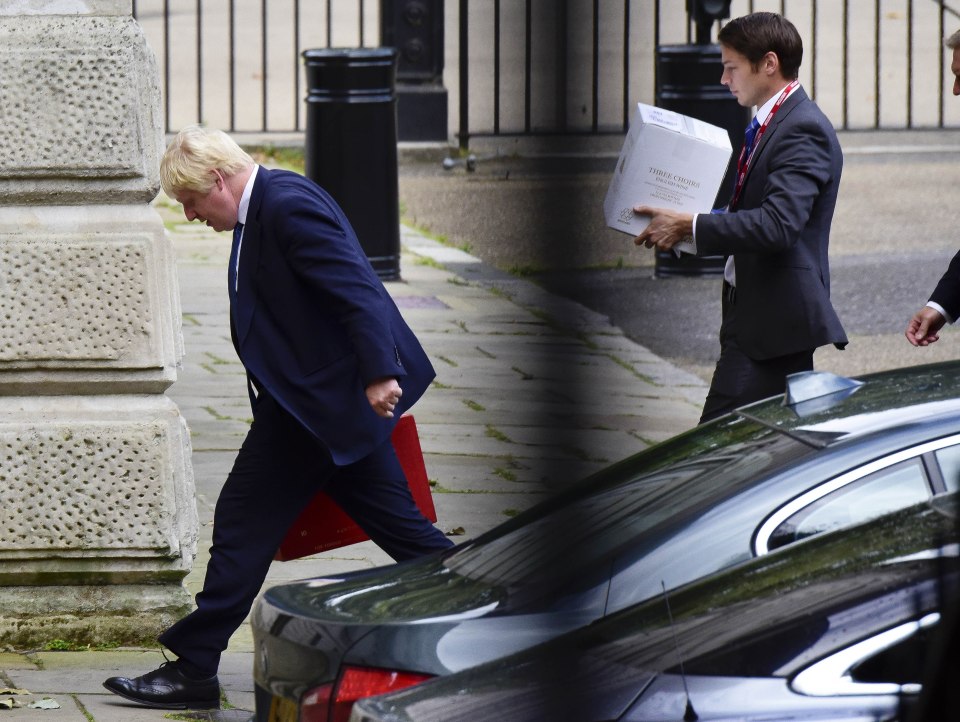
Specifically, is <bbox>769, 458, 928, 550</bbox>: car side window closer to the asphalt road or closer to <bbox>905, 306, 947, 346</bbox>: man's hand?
the asphalt road

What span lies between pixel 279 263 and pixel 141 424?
95 cm

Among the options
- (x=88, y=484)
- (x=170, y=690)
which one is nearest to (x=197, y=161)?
(x=88, y=484)

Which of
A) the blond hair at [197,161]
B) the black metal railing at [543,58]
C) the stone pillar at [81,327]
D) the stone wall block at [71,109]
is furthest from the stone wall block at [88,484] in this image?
the black metal railing at [543,58]

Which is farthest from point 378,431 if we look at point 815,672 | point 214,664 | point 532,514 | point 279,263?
point 532,514

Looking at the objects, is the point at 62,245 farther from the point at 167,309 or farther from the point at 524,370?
the point at 524,370

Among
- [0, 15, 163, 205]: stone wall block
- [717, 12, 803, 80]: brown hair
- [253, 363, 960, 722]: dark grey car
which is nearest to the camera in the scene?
[253, 363, 960, 722]: dark grey car

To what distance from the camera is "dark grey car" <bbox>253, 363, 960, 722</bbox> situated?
2809 mm

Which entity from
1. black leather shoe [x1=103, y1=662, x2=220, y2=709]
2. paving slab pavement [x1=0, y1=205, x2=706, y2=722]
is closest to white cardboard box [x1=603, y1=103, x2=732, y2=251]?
paving slab pavement [x1=0, y1=205, x2=706, y2=722]

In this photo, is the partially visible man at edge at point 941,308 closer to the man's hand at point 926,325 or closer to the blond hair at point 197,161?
the man's hand at point 926,325

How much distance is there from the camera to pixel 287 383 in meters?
4.12

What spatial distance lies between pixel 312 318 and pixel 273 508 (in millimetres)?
466

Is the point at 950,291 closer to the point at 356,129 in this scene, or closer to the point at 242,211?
the point at 242,211

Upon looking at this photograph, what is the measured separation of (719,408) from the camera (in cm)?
462

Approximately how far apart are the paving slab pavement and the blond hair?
2.34 feet
